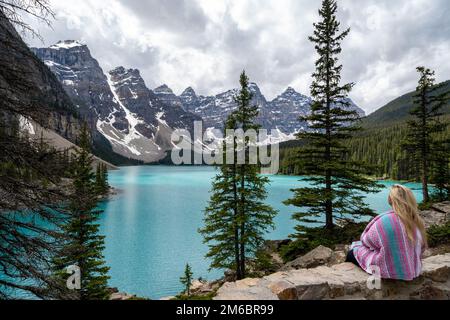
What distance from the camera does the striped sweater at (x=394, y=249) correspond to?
4262mm

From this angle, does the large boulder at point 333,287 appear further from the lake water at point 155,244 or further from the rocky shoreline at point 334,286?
the lake water at point 155,244

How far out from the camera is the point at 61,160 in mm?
6047

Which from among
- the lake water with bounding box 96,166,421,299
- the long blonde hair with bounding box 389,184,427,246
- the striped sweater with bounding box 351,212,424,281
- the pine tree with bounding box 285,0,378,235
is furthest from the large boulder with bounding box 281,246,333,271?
the lake water with bounding box 96,166,421,299

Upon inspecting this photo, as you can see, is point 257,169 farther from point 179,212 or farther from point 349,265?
point 179,212

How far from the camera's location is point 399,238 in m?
Answer: 4.26

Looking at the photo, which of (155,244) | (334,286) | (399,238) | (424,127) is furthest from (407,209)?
(155,244)

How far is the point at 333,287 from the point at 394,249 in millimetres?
1182

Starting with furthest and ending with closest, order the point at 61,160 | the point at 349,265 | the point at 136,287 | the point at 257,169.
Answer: the point at 136,287
the point at 257,169
the point at 61,160
the point at 349,265

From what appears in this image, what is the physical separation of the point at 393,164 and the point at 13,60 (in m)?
109

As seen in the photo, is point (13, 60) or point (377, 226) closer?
point (377, 226)

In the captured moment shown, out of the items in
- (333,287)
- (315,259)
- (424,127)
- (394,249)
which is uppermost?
(424,127)

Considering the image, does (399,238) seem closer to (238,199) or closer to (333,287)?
(333,287)

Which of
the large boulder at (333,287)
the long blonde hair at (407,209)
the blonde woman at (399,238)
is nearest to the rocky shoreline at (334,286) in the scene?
the large boulder at (333,287)
